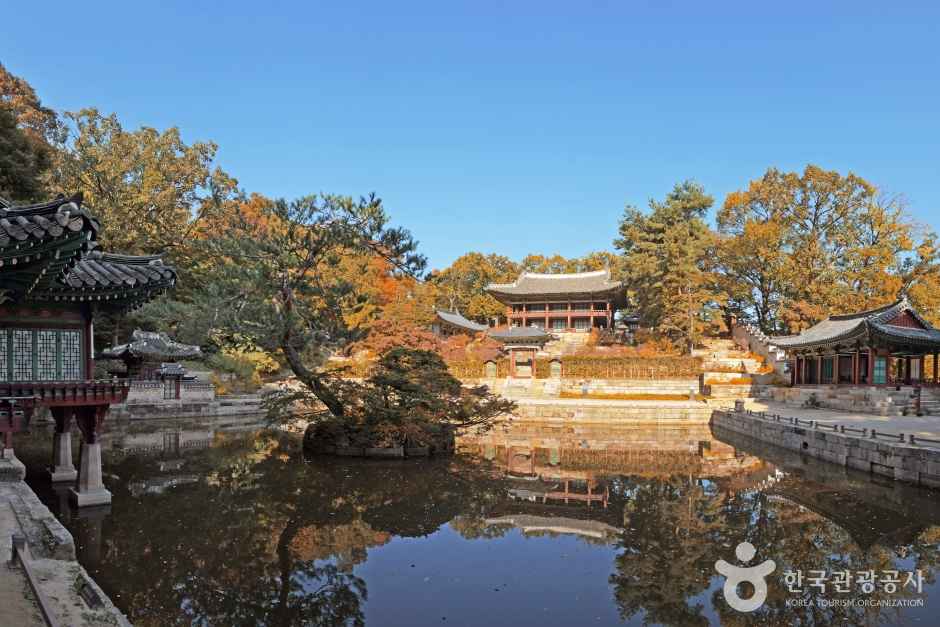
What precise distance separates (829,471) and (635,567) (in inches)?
444

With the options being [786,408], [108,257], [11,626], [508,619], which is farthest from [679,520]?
[786,408]

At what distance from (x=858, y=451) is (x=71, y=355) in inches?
803

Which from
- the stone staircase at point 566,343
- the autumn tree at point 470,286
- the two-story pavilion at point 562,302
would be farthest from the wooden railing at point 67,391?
the autumn tree at point 470,286

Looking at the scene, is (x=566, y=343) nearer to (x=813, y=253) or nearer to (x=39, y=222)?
(x=813, y=253)

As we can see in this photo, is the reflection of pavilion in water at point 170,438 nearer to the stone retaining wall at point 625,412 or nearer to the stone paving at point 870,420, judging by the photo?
the stone retaining wall at point 625,412

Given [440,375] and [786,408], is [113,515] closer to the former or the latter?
[440,375]

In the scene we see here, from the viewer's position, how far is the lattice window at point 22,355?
11.4m

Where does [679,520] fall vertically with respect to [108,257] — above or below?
below

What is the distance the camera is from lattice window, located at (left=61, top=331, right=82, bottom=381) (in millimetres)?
11977

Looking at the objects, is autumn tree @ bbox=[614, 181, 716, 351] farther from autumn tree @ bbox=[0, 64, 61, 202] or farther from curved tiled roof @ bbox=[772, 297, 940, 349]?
autumn tree @ bbox=[0, 64, 61, 202]

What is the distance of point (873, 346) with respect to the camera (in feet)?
94.4

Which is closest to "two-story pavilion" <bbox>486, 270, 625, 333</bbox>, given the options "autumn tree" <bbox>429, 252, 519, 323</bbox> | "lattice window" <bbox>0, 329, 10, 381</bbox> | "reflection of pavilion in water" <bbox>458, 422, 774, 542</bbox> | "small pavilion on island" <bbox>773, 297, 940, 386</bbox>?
"autumn tree" <bbox>429, 252, 519, 323</bbox>

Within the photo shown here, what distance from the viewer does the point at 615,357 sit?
4009 cm

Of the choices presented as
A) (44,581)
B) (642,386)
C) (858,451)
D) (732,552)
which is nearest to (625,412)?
(642,386)
